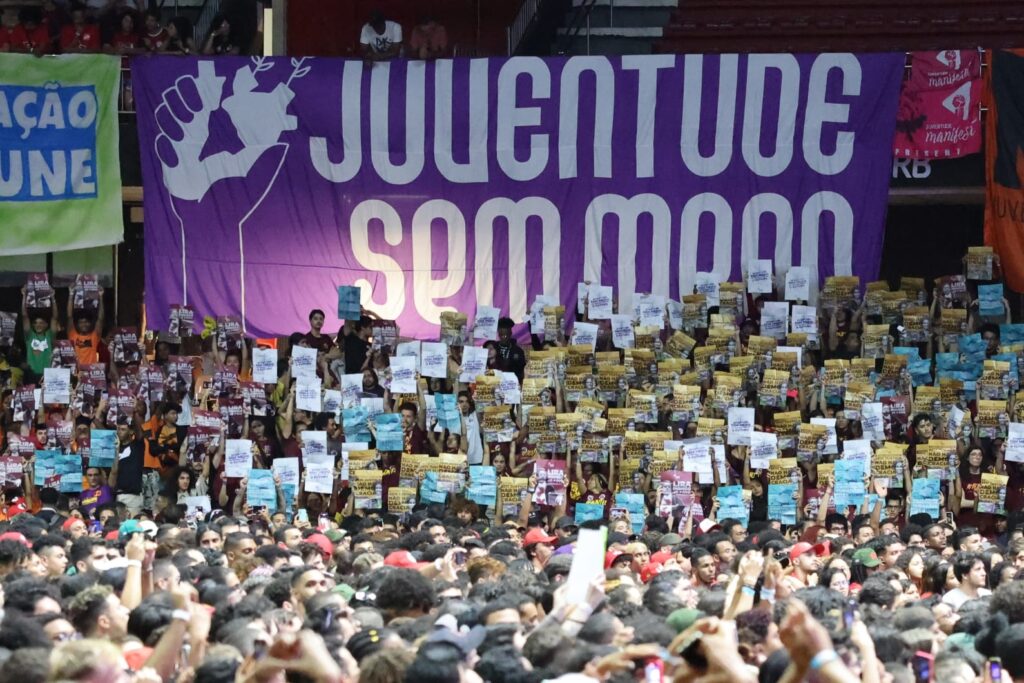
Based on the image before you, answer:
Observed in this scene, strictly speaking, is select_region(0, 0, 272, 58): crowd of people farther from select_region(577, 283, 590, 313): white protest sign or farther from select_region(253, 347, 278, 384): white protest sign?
select_region(577, 283, 590, 313): white protest sign

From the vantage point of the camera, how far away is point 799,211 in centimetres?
1939

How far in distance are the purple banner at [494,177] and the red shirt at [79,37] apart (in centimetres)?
113

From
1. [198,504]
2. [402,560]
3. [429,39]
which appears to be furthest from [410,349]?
[402,560]

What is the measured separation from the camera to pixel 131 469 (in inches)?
651

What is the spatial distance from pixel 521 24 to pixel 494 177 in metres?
3.27

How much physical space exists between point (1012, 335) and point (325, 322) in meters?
6.74

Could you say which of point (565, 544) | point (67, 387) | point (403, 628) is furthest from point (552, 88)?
point (403, 628)

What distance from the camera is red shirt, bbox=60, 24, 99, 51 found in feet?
68.0

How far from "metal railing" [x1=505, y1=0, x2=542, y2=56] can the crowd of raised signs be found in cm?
412

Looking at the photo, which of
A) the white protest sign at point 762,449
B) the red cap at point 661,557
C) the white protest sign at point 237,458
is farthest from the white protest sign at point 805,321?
the red cap at point 661,557

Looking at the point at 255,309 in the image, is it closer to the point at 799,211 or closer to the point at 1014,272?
the point at 799,211

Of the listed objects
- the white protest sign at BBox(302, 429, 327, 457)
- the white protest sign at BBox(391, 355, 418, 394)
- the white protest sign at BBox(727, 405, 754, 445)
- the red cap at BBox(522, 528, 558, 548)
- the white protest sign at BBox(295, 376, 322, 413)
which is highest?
the white protest sign at BBox(391, 355, 418, 394)

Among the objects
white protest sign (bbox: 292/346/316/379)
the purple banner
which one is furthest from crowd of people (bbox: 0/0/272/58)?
white protest sign (bbox: 292/346/316/379)

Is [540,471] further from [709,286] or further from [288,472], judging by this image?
[709,286]
